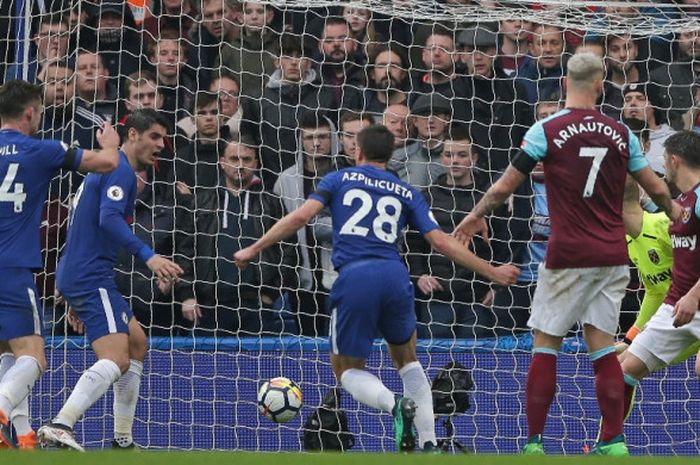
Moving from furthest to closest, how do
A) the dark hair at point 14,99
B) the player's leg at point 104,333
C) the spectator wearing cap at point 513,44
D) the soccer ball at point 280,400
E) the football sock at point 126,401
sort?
the spectator wearing cap at point 513,44 < the soccer ball at point 280,400 < the football sock at point 126,401 < the player's leg at point 104,333 < the dark hair at point 14,99

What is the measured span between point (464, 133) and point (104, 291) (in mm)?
3695

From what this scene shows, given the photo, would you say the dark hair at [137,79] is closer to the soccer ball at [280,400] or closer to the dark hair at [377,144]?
the soccer ball at [280,400]

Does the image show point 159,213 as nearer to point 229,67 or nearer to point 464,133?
point 229,67

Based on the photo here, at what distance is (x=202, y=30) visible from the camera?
1260 cm

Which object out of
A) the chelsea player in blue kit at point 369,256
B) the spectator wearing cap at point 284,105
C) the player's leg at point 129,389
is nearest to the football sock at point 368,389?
the chelsea player in blue kit at point 369,256

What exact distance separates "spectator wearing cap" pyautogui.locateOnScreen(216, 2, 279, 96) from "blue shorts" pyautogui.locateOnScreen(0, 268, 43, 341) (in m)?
3.70

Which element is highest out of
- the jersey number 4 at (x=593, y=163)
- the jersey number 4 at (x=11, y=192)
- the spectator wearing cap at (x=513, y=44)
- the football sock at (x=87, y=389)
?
the jersey number 4 at (x=593, y=163)

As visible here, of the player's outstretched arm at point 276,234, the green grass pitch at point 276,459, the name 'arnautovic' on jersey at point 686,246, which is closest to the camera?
the green grass pitch at point 276,459

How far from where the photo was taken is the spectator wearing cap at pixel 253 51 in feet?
41.1

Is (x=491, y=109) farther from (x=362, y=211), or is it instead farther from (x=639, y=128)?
(x=362, y=211)

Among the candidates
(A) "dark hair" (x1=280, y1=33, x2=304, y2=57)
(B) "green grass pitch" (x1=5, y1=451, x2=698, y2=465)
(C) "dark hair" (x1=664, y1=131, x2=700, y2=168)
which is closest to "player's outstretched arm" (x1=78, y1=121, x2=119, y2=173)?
(B) "green grass pitch" (x1=5, y1=451, x2=698, y2=465)

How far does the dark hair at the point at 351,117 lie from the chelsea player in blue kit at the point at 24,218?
3.18 meters

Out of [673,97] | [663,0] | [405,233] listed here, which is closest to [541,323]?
[405,233]

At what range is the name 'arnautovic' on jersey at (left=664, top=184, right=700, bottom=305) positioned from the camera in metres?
9.62
